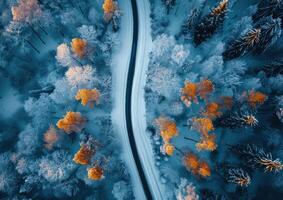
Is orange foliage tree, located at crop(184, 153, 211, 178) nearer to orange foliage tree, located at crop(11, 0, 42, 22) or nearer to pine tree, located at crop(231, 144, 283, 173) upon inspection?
pine tree, located at crop(231, 144, 283, 173)

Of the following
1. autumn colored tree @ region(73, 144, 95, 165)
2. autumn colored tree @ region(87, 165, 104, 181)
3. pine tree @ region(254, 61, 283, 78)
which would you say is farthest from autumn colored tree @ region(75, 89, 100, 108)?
pine tree @ region(254, 61, 283, 78)

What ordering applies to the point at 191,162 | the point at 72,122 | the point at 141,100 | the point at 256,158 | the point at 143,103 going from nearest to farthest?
the point at 256,158
the point at 191,162
the point at 72,122
the point at 143,103
the point at 141,100

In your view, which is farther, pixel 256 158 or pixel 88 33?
pixel 88 33

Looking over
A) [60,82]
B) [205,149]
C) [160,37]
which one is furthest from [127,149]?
[160,37]

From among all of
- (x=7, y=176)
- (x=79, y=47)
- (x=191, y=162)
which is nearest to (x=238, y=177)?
(x=191, y=162)

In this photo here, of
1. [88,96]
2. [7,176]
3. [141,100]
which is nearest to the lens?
[7,176]

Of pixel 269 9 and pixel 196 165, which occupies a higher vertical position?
pixel 269 9

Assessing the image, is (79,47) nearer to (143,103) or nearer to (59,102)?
(59,102)

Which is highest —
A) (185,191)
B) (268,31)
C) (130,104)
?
(268,31)
